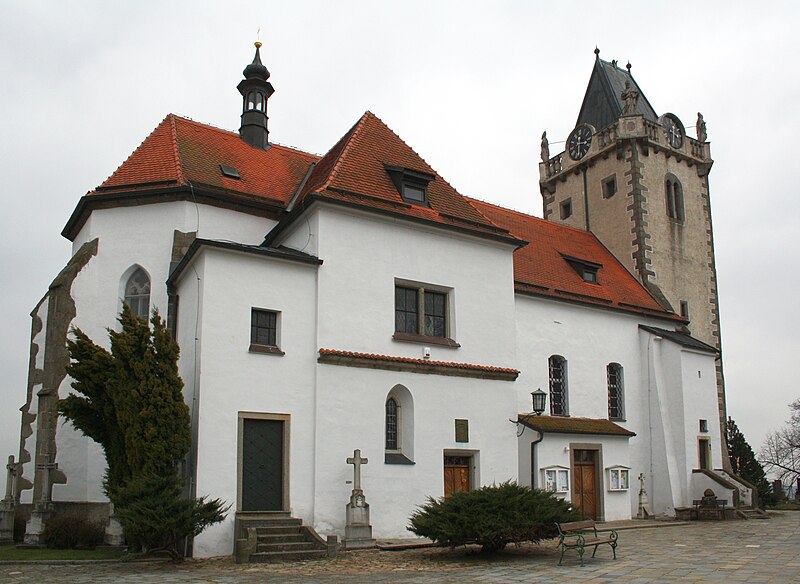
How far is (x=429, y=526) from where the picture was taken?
558 inches

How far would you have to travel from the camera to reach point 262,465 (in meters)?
16.1

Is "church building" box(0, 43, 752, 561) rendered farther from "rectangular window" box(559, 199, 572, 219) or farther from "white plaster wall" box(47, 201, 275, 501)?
"rectangular window" box(559, 199, 572, 219)

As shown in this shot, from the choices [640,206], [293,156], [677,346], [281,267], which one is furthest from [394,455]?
[640,206]

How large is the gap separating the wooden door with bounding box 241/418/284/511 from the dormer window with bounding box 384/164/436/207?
6951 millimetres

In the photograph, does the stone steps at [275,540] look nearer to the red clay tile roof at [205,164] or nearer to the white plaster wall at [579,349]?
the red clay tile roof at [205,164]

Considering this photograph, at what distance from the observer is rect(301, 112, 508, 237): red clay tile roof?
18.8 m

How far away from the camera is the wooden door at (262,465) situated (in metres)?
15.9

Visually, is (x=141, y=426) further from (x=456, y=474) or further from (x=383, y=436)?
(x=456, y=474)

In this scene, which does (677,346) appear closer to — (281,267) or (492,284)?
(492,284)

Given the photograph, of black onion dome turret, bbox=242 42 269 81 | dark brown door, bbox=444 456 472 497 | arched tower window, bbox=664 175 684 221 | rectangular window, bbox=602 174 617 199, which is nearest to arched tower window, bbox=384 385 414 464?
dark brown door, bbox=444 456 472 497

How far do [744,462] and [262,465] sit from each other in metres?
23.3

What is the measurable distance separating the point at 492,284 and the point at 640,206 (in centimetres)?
1250

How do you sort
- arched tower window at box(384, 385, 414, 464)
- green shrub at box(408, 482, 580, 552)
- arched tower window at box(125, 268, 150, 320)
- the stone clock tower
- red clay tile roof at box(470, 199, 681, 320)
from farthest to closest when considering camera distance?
the stone clock tower, red clay tile roof at box(470, 199, 681, 320), arched tower window at box(125, 268, 150, 320), arched tower window at box(384, 385, 414, 464), green shrub at box(408, 482, 580, 552)

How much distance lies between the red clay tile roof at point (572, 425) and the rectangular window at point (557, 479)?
1084mm
